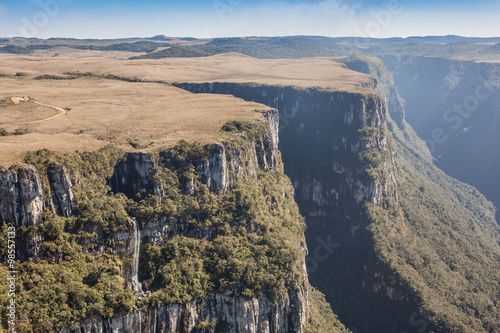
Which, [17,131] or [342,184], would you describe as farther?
[342,184]

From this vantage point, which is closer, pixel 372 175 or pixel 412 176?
pixel 372 175

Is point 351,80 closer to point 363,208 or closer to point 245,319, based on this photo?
point 363,208

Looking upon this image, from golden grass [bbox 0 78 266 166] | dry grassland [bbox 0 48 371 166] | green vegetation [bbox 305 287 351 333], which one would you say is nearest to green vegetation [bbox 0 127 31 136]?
golden grass [bbox 0 78 266 166]

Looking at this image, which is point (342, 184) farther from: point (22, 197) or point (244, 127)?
point (22, 197)

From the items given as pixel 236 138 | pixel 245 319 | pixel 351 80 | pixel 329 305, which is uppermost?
pixel 351 80

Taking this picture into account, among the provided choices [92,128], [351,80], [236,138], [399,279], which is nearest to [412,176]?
[351,80]

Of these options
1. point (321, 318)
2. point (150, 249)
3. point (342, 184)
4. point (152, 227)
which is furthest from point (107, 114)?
point (342, 184)

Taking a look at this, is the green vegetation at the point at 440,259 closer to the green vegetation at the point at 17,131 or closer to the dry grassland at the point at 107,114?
the dry grassland at the point at 107,114

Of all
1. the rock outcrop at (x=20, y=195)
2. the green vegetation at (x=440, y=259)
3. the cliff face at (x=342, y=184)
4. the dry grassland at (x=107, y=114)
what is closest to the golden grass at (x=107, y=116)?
the dry grassland at (x=107, y=114)
